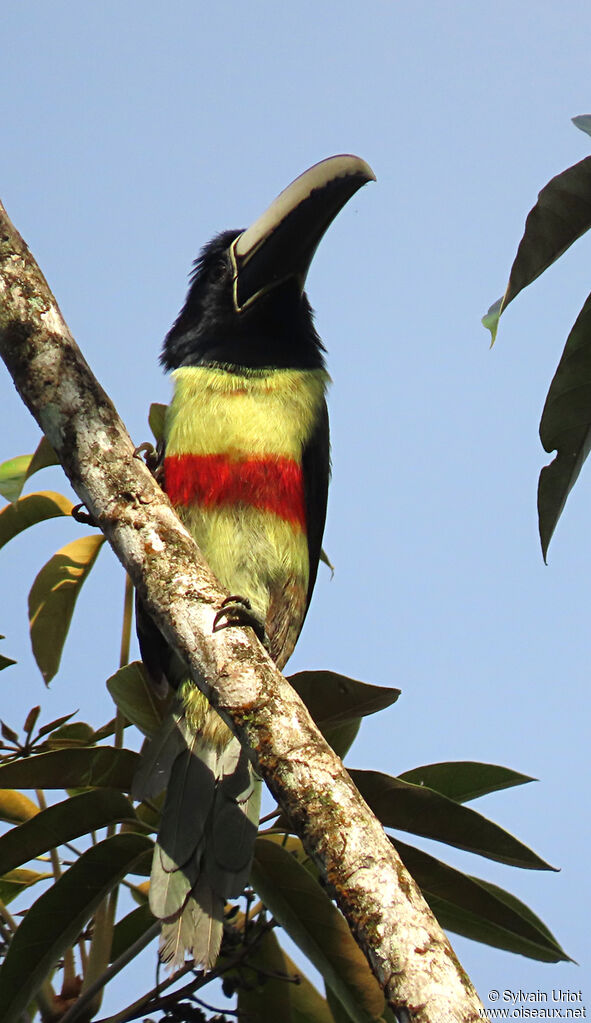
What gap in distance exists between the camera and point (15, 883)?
2.54 metres

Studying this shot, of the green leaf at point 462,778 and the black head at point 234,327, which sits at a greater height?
the black head at point 234,327

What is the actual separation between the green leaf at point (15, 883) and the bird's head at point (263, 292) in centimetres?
156

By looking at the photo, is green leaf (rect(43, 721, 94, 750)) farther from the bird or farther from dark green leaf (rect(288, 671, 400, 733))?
dark green leaf (rect(288, 671, 400, 733))

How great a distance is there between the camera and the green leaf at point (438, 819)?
2115mm

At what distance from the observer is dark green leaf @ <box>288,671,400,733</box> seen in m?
2.16

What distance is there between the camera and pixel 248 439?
3.07 meters

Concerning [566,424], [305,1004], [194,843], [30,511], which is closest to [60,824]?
[194,843]

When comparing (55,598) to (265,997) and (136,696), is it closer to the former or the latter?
(136,696)

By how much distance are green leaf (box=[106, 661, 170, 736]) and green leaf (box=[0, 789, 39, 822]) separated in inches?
13.1

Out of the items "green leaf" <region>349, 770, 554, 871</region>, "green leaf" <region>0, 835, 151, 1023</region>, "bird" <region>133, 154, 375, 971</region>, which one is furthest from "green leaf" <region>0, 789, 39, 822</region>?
"green leaf" <region>349, 770, 554, 871</region>

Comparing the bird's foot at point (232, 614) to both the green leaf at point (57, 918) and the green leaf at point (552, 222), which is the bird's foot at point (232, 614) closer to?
the green leaf at point (57, 918)

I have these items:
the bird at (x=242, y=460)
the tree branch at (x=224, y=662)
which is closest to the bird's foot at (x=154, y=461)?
the bird at (x=242, y=460)

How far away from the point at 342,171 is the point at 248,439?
801 millimetres

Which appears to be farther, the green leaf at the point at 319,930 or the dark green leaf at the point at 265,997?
the dark green leaf at the point at 265,997
